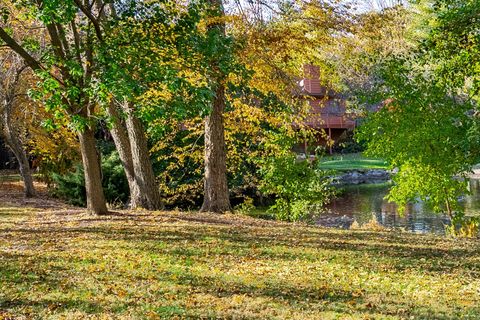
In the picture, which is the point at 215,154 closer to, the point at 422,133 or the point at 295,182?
the point at 295,182

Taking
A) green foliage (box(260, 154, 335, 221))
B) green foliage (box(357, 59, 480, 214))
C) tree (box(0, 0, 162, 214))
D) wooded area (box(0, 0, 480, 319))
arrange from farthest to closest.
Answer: green foliage (box(260, 154, 335, 221)), green foliage (box(357, 59, 480, 214)), tree (box(0, 0, 162, 214)), wooded area (box(0, 0, 480, 319))

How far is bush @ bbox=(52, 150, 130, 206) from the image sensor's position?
20219mm

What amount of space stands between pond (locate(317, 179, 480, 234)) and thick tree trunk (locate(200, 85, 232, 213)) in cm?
690

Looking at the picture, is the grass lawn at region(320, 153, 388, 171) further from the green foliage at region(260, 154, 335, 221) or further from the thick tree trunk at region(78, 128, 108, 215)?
the thick tree trunk at region(78, 128, 108, 215)

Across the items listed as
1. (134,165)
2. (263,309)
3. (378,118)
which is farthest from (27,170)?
(263,309)

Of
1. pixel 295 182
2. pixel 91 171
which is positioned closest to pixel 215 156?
pixel 91 171

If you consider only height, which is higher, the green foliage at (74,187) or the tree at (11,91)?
the tree at (11,91)

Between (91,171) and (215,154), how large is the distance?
3209 millimetres

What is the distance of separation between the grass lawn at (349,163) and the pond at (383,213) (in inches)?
357

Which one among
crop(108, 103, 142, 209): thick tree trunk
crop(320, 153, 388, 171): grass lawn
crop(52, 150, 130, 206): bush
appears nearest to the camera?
crop(108, 103, 142, 209): thick tree trunk

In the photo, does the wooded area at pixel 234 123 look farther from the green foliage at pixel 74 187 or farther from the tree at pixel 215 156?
the green foliage at pixel 74 187

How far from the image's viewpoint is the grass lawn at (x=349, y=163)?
40050mm

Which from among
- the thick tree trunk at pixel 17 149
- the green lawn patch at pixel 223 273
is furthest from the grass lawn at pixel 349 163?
the green lawn patch at pixel 223 273

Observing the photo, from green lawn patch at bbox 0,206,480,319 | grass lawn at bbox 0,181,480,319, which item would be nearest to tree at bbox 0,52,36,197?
grass lawn at bbox 0,181,480,319
